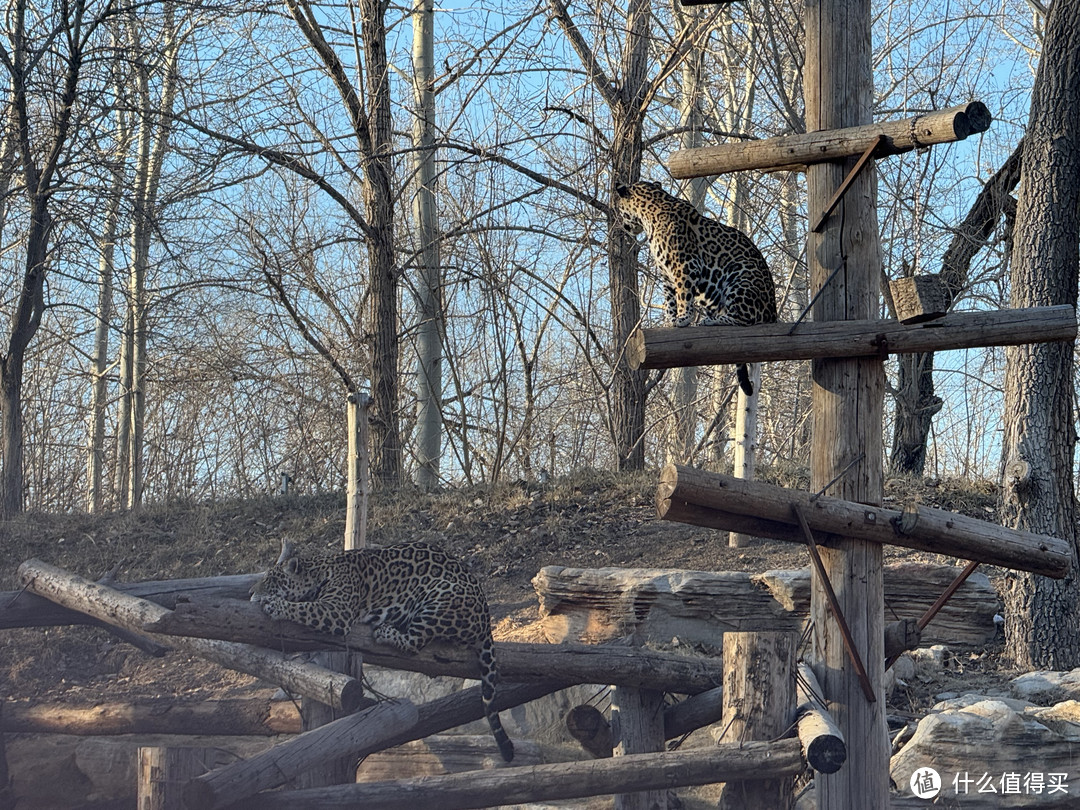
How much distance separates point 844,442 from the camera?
6152 millimetres

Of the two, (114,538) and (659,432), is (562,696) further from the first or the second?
(659,432)

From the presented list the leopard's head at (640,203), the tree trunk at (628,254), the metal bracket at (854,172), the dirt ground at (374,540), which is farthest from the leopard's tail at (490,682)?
the tree trunk at (628,254)

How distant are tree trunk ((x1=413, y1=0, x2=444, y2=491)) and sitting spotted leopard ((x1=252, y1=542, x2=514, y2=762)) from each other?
714 cm

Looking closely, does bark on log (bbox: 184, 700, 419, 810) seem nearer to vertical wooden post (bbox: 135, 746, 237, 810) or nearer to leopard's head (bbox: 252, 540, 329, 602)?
vertical wooden post (bbox: 135, 746, 237, 810)

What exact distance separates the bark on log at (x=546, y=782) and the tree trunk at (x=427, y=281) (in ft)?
27.7

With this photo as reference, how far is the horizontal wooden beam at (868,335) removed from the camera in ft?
18.7

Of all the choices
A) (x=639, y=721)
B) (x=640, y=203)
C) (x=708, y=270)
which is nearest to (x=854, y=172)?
(x=708, y=270)

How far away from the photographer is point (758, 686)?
641cm

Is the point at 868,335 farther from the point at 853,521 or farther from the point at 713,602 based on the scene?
the point at 713,602

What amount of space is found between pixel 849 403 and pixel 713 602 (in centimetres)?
384

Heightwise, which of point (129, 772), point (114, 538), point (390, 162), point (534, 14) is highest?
point (534, 14)

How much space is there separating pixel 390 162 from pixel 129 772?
29.9ft

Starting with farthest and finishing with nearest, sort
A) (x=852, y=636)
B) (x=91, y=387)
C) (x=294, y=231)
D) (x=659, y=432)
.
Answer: (x=91, y=387), (x=659, y=432), (x=294, y=231), (x=852, y=636)

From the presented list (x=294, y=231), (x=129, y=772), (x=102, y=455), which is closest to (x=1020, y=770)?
(x=129, y=772)
